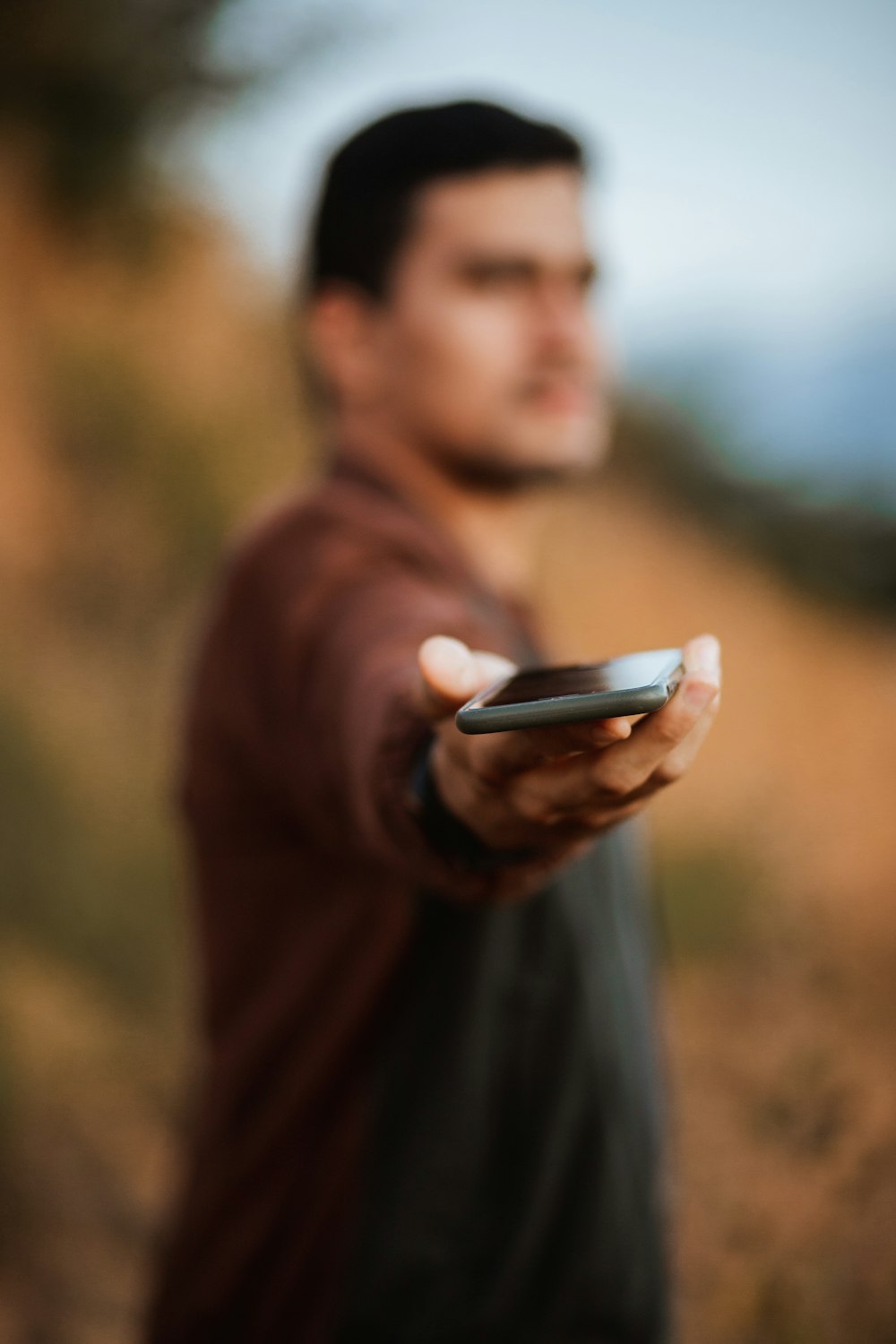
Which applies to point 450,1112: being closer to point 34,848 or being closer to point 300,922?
point 300,922

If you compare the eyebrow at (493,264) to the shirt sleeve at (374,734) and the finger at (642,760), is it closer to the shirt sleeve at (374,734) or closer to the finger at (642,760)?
the shirt sleeve at (374,734)

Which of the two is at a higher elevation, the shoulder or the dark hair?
the dark hair

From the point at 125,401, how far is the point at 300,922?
437cm

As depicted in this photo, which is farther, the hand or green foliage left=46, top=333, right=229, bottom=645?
green foliage left=46, top=333, right=229, bottom=645

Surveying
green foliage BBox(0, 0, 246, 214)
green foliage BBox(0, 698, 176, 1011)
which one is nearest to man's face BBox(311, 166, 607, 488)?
green foliage BBox(0, 698, 176, 1011)

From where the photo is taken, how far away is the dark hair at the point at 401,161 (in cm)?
161

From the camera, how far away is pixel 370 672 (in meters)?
0.89

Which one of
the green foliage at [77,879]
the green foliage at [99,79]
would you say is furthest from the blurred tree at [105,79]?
the green foliage at [77,879]

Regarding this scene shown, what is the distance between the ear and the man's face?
0.06 m

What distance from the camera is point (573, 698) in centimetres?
54

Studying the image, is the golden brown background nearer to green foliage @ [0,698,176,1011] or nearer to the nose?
green foliage @ [0,698,176,1011]

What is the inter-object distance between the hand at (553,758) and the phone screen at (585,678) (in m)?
0.02

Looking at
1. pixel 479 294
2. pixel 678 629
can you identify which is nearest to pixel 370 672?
pixel 479 294

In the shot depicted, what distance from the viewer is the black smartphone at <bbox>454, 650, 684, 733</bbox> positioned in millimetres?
532
